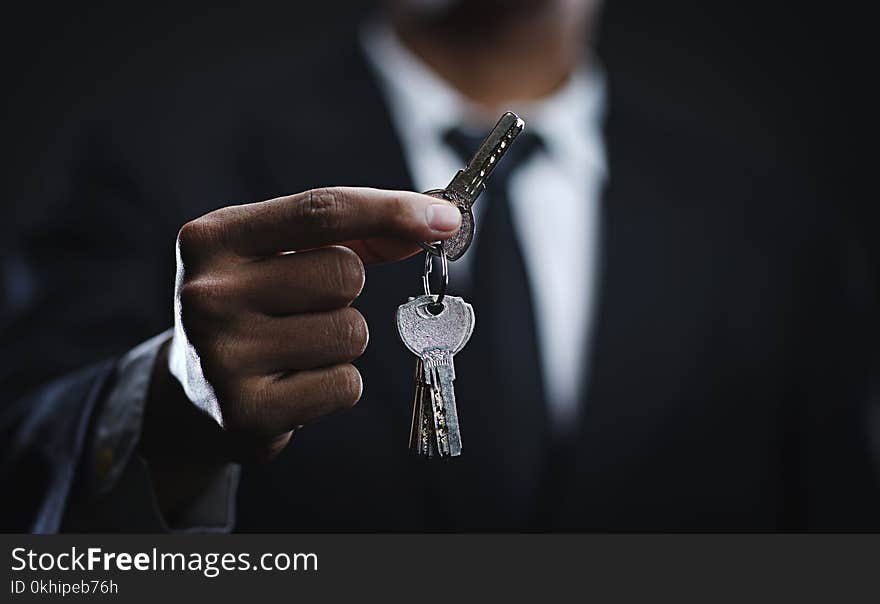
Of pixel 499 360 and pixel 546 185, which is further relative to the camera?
pixel 546 185

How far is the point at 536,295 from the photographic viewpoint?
136cm

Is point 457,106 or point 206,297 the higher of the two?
point 457,106

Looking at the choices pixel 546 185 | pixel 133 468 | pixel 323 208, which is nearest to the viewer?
pixel 323 208

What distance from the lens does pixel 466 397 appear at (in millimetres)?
1276

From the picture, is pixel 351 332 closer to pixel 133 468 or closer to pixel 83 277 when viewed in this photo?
pixel 133 468

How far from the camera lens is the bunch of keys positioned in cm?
69

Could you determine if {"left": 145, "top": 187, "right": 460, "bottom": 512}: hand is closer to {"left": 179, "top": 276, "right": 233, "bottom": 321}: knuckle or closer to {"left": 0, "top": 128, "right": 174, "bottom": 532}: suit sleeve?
{"left": 179, "top": 276, "right": 233, "bottom": 321}: knuckle

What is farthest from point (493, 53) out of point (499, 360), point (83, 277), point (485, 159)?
point (485, 159)

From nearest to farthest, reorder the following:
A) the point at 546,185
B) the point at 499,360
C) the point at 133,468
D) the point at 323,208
Result: the point at 323,208
the point at 133,468
the point at 499,360
the point at 546,185

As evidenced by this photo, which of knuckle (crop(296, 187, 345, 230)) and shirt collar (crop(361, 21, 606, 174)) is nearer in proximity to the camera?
knuckle (crop(296, 187, 345, 230))

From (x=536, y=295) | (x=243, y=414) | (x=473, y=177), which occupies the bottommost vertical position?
(x=243, y=414)

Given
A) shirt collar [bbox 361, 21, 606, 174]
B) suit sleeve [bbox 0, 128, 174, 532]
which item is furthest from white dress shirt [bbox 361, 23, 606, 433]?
suit sleeve [bbox 0, 128, 174, 532]

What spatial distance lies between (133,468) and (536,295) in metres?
0.68

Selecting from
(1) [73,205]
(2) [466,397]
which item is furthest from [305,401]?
(1) [73,205]
